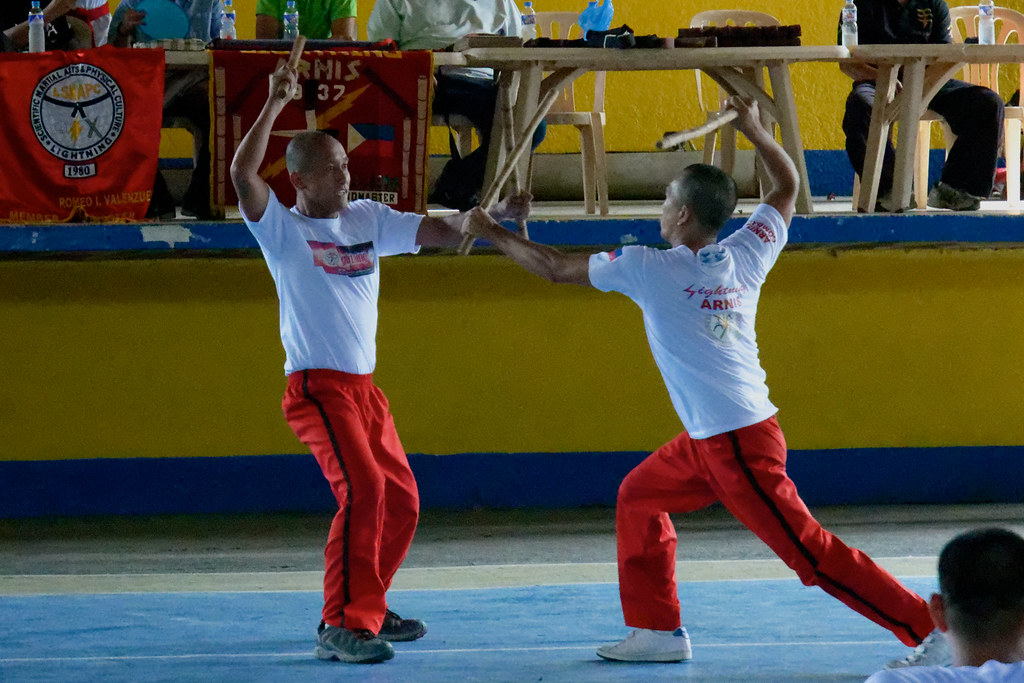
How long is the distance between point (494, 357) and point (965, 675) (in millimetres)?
4609

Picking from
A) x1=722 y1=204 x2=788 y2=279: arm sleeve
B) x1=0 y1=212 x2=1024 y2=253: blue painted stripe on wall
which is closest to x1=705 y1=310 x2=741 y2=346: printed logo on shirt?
x1=722 y1=204 x2=788 y2=279: arm sleeve

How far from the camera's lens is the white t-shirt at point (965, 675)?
1767 millimetres

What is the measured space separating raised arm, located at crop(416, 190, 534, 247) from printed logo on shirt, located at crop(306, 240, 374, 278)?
0.20 metres

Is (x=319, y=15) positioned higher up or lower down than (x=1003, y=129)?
higher up

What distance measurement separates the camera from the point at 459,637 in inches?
173

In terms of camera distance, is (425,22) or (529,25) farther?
(529,25)

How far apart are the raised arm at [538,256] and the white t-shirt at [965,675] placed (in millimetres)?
2206

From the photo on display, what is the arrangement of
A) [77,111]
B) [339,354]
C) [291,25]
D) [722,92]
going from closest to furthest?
[339,354], [77,111], [291,25], [722,92]

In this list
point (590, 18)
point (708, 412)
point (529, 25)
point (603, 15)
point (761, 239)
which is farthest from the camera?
point (529, 25)

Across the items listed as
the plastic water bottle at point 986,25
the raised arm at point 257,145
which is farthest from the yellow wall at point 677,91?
the raised arm at point 257,145

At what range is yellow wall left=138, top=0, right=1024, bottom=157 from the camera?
9578 mm

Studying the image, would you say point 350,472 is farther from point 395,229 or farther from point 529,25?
point 529,25

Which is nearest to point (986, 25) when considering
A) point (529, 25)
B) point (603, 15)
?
point (603, 15)

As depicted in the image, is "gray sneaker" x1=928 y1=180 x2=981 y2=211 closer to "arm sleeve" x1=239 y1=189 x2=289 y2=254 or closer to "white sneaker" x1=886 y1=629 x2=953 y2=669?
"white sneaker" x1=886 y1=629 x2=953 y2=669
